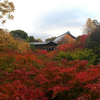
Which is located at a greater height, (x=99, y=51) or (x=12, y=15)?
(x=12, y=15)

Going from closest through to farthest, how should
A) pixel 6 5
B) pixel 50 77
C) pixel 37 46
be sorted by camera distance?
pixel 50 77, pixel 6 5, pixel 37 46

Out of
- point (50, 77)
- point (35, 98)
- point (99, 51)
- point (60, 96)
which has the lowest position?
point (60, 96)

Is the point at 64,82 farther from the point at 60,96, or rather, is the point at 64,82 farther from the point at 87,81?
the point at 87,81

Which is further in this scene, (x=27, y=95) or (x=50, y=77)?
(x=50, y=77)

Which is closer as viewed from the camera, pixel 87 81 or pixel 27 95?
pixel 27 95

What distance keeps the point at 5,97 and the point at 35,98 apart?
0.81 m

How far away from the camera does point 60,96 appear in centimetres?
306

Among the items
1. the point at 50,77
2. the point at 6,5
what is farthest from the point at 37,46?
the point at 50,77

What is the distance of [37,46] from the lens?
2997 centimetres

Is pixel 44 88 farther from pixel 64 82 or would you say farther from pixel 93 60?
pixel 93 60

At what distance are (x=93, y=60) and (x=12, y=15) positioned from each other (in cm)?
728

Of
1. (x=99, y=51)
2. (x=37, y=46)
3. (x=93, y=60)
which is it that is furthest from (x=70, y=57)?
(x=37, y=46)

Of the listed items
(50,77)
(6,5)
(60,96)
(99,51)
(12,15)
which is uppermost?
(6,5)

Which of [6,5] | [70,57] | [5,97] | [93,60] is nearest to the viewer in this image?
[5,97]
